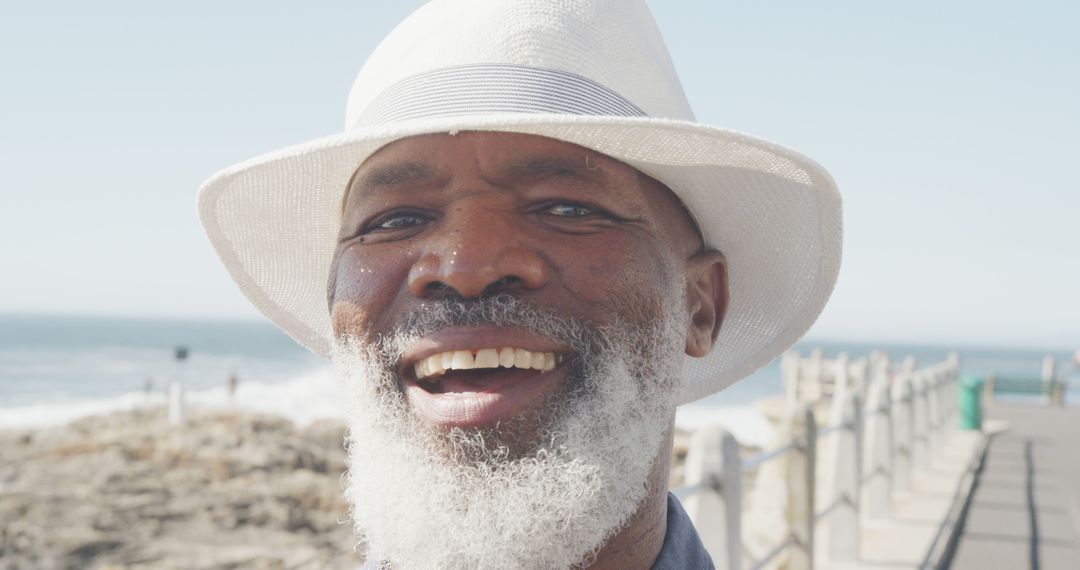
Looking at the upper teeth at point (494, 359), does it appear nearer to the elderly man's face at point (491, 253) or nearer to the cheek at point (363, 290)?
the elderly man's face at point (491, 253)

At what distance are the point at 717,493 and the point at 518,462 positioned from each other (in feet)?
7.10

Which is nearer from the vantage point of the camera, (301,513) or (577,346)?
(577,346)

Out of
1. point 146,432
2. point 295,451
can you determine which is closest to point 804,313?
point 295,451

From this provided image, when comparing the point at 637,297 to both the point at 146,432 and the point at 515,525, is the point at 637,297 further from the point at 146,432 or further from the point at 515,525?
the point at 146,432

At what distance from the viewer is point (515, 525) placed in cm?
136

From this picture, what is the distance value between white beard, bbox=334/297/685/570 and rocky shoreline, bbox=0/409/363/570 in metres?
9.94

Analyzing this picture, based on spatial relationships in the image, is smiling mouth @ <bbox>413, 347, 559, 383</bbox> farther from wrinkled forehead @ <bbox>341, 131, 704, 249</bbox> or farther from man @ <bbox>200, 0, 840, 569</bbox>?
wrinkled forehead @ <bbox>341, 131, 704, 249</bbox>

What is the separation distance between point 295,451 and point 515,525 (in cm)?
1998

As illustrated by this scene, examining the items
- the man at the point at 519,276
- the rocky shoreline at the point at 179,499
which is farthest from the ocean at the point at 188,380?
the man at the point at 519,276

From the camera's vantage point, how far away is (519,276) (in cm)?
140

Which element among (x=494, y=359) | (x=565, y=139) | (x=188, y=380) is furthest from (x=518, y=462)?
(x=188, y=380)

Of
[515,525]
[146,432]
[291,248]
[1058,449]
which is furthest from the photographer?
[146,432]

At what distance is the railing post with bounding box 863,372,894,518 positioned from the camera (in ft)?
27.5

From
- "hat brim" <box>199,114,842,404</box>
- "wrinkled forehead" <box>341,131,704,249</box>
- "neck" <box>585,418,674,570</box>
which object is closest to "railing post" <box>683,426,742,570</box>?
"hat brim" <box>199,114,842,404</box>
